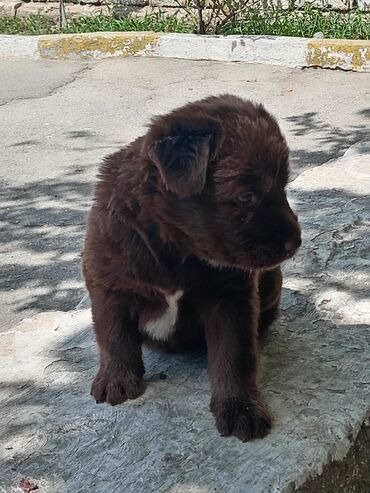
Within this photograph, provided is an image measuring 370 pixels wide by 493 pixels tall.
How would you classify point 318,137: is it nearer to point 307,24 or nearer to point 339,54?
point 339,54

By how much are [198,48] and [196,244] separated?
7405mm

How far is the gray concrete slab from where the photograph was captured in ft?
8.54

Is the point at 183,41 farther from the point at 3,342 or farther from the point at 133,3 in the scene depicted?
the point at 3,342

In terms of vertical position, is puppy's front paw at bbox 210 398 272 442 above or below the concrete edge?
below

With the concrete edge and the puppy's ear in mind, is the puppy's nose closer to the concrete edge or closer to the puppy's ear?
the puppy's ear

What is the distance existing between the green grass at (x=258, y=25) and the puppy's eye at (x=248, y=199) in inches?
289

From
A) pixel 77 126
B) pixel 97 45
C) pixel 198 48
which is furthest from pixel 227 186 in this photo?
pixel 97 45

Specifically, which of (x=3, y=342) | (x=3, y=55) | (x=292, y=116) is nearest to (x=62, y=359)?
(x=3, y=342)

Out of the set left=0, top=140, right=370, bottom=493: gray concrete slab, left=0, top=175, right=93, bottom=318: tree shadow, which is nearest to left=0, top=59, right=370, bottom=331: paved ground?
left=0, top=175, right=93, bottom=318: tree shadow

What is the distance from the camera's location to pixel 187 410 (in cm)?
289

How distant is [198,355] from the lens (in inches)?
128

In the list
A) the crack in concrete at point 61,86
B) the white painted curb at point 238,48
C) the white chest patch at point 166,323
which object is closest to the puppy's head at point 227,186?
the white chest patch at point 166,323

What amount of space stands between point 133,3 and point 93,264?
9311mm

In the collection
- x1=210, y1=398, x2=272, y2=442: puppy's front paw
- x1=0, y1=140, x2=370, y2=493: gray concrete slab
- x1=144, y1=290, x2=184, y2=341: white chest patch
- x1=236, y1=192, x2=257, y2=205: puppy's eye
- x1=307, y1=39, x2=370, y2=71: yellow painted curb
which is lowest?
x1=0, y1=140, x2=370, y2=493: gray concrete slab
